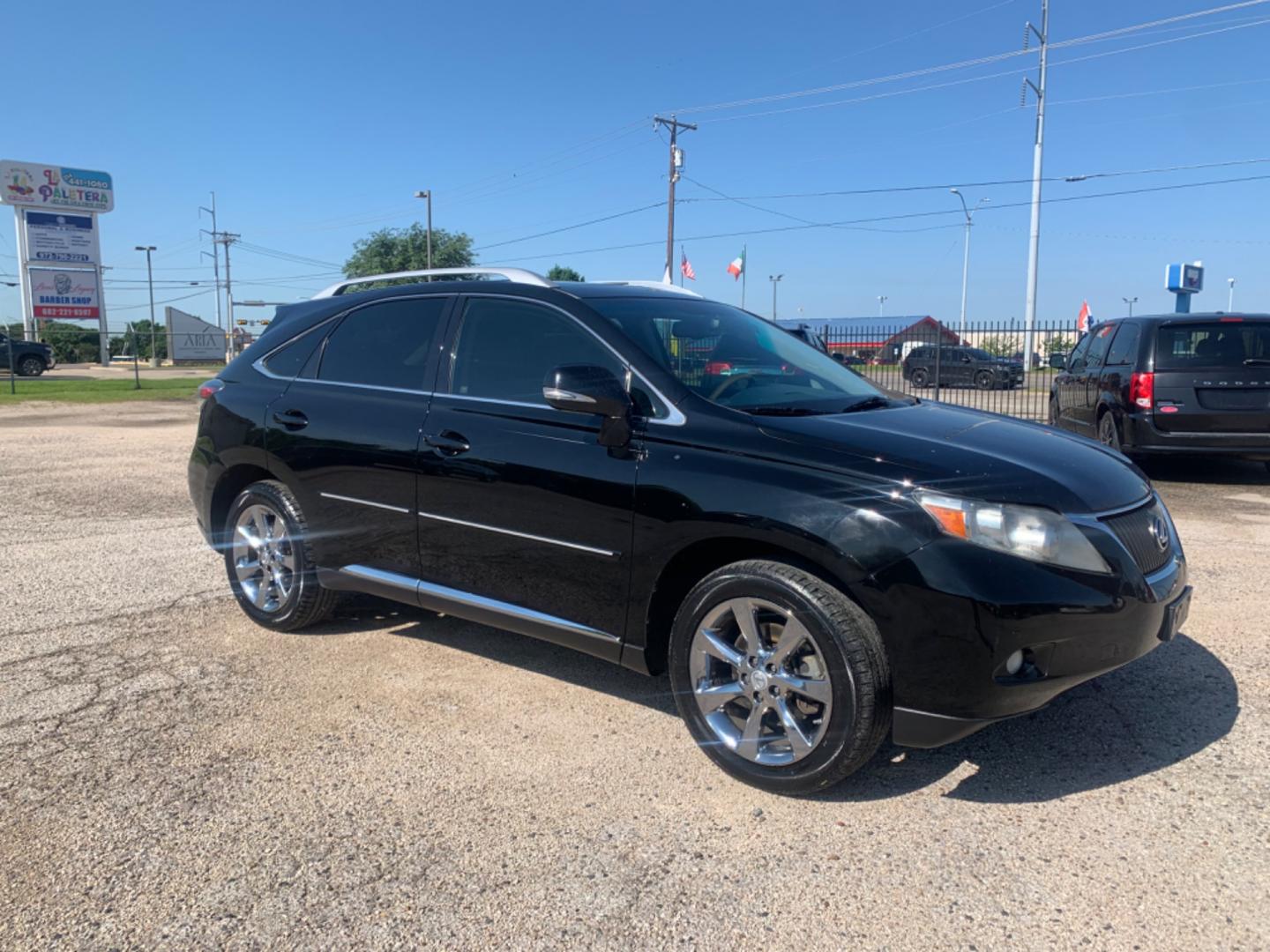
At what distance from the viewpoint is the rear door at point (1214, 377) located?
8.86 meters

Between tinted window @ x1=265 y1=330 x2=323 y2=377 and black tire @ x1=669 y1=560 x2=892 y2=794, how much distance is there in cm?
274

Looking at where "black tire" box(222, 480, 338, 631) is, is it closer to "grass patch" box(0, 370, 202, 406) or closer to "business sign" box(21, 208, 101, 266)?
"grass patch" box(0, 370, 202, 406)

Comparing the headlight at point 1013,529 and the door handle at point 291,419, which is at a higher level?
the door handle at point 291,419

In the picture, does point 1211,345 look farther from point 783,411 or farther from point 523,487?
point 523,487

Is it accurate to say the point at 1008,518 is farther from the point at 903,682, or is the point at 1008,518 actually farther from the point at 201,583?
the point at 201,583

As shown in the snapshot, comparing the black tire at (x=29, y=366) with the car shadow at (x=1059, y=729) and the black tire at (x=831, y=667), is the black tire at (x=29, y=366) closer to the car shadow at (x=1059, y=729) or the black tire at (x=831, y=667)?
the car shadow at (x=1059, y=729)

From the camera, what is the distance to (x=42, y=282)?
45.9m

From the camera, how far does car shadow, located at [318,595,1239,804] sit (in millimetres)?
3340

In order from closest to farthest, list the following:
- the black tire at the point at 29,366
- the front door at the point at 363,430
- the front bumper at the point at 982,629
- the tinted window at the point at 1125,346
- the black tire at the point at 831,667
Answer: the front bumper at the point at 982,629 < the black tire at the point at 831,667 < the front door at the point at 363,430 < the tinted window at the point at 1125,346 < the black tire at the point at 29,366

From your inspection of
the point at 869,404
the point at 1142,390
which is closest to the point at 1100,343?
the point at 1142,390

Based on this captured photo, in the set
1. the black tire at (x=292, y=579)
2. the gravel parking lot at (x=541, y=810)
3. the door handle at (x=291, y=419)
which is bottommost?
the gravel parking lot at (x=541, y=810)

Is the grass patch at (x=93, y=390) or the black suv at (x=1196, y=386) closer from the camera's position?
the black suv at (x=1196, y=386)

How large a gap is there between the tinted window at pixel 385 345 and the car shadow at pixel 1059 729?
A: 1.40m

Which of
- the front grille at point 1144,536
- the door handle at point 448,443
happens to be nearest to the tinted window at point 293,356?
the door handle at point 448,443
